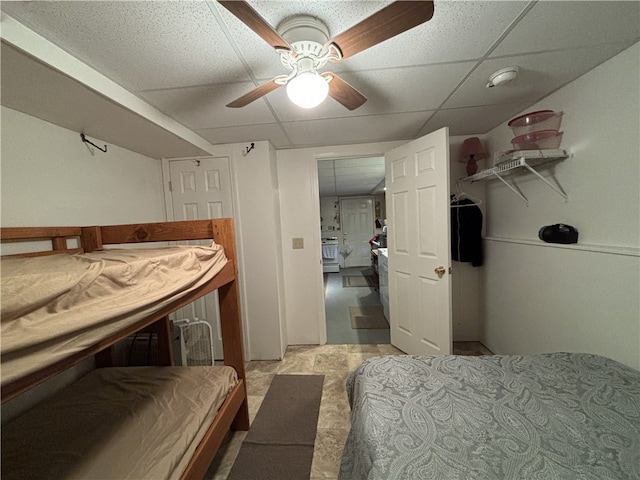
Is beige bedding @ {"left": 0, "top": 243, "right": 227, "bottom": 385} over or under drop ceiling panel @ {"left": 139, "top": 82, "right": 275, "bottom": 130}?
under

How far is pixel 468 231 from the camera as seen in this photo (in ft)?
7.40

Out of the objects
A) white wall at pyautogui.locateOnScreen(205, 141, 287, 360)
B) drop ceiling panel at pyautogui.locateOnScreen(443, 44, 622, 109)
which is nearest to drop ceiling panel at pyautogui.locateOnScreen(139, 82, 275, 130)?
white wall at pyautogui.locateOnScreen(205, 141, 287, 360)

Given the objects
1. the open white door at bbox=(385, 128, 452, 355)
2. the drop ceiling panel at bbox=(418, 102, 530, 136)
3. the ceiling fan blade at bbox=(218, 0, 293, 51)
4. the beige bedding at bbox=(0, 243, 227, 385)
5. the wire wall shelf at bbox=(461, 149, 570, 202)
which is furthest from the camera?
the open white door at bbox=(385, 128, 452, 355)

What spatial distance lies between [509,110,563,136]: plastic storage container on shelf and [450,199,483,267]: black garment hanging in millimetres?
764

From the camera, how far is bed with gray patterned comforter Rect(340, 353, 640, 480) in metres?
0.68

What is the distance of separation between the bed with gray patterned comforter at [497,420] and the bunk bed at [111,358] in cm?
76

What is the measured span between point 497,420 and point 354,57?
1628 millimetres

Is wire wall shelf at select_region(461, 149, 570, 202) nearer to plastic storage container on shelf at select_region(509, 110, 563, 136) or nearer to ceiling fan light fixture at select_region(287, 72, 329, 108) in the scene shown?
plastic storage container on shelf at select_region(509, 110, 563, 136)

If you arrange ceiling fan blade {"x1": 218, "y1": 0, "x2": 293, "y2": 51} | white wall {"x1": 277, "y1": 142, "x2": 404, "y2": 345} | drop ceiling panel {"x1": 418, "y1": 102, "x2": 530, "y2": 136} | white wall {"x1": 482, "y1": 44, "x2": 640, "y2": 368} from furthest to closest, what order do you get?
white wall {"x1": 277, "y1": 142, "x2": 404, "y2": 345}
drop ceiling panel {"x1": 418, "y1": 102, "x2": 530, "y2": 136}
white wall {"x1": 482, "y1": 44, "x2": 640, "y2": 368}
ceiling fan blade {"x1": 218, "y1": 0, "x2": 293, "y2": 51}

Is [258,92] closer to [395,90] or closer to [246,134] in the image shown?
[395,90]

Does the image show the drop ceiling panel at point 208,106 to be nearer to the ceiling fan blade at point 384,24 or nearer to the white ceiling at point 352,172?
the ceiling fan blade at point 384,24

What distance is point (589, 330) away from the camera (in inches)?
52.1

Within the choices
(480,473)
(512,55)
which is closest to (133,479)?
(480,473)

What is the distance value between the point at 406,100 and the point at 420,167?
0.61m
